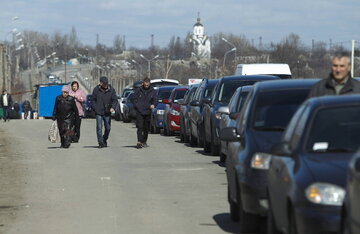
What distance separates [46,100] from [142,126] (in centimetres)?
5043

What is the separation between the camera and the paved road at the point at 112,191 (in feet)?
40.3

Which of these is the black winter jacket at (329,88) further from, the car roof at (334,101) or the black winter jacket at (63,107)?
the black winter jacket at (63,107)

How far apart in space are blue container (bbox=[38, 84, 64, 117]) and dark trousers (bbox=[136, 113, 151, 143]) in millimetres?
49294

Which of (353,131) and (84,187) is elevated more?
(353,131)

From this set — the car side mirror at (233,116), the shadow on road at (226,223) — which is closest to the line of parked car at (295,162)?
the shadow on road at (226,223)

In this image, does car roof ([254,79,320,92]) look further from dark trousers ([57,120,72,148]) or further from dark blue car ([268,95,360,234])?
dark trousers ([57,120,72,148])

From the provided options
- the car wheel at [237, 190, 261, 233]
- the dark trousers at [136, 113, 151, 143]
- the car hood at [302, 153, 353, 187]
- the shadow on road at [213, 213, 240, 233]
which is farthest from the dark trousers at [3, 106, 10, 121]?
the car hood at [302, 153, 353, 187]

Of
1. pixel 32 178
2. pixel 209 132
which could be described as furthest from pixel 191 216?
pixel 209 132

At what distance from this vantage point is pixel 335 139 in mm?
9562

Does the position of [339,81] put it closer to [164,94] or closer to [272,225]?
[272,225]

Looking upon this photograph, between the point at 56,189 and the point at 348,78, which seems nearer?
the point at 348,78

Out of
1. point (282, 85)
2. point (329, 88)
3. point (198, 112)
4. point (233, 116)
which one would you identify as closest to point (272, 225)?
point (329, 88)

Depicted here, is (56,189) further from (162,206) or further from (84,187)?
(162,206)

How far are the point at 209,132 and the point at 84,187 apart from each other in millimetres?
7333
